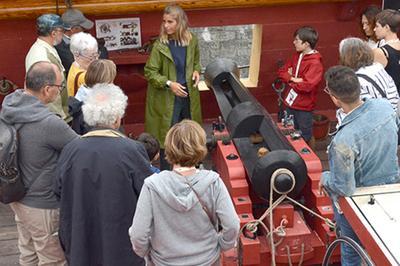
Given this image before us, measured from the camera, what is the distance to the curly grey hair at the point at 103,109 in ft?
9.39

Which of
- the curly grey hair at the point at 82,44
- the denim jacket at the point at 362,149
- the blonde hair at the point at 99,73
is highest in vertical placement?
the curly grey hair at the point at 82,44

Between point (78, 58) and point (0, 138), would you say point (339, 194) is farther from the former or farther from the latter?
point (78, 58)

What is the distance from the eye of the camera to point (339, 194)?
3.02 meters

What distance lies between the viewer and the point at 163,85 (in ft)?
16.1

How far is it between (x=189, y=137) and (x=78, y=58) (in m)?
1.84

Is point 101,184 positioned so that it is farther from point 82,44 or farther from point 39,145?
point 82,44

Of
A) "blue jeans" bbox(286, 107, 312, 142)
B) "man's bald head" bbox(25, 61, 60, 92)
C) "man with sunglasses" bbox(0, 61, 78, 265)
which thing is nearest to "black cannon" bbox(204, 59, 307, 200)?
"blue jeans" bbox(286, 107, 312, 142)

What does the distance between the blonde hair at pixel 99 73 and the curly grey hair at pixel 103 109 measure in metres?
0.69

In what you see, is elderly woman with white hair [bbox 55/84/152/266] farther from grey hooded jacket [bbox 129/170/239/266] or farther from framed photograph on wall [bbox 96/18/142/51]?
framed photograph on wall [bbox 96/18/142/51]

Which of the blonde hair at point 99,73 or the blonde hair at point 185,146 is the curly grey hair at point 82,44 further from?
the blonde hair at point 185,146

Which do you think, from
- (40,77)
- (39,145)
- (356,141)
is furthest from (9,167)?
(356,141)

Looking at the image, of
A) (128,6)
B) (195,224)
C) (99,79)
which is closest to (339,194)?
(195,224)

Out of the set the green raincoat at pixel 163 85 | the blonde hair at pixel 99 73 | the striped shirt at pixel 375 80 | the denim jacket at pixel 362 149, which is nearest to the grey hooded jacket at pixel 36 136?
the blonde hair at pixel 99 73

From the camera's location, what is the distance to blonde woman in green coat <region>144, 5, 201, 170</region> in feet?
15.9
